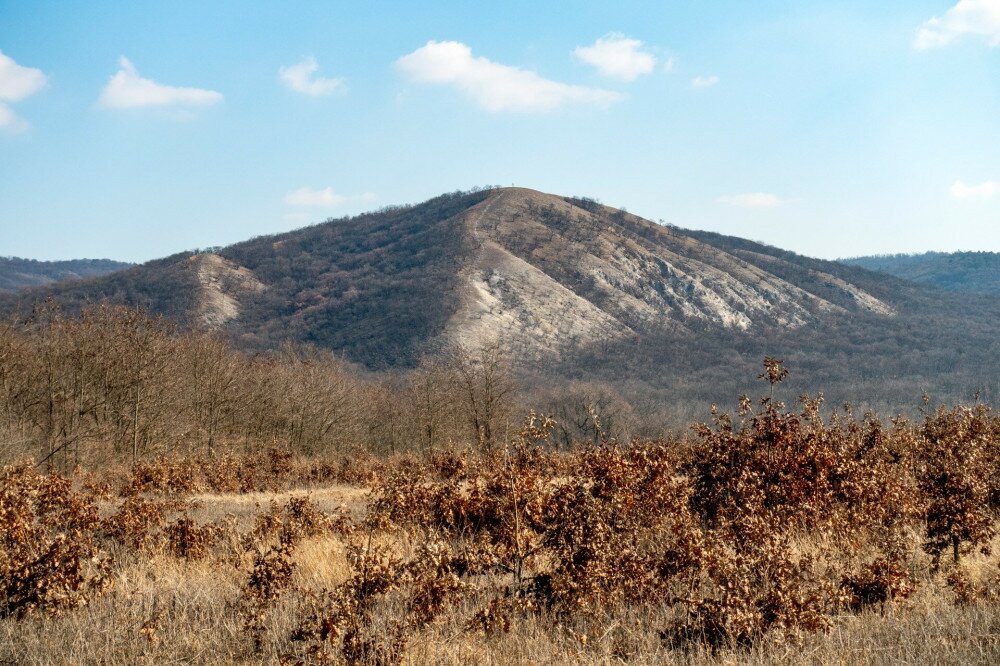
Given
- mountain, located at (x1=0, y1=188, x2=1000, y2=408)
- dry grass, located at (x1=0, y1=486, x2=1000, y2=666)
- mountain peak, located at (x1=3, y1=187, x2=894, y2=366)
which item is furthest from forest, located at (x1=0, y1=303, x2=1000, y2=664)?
mountain peak, located at (x1=3, y1=187, x2=894, y2=366)

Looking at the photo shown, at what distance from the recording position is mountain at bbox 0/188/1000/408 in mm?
115500

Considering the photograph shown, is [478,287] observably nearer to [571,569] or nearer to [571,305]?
[571,305]

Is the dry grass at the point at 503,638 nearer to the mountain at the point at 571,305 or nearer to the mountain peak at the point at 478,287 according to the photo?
the mountain at the point at 571,305

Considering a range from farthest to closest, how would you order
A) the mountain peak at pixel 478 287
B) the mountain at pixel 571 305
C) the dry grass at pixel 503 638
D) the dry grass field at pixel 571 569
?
the mountain peak at pixel 478 287
the mountain at pixel 571 305
the dry grass field at pixel 571 569
the dry grass at pixel 503 638

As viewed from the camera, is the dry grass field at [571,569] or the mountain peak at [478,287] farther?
the mountain peak at [478,287]

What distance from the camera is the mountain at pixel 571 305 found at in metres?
116

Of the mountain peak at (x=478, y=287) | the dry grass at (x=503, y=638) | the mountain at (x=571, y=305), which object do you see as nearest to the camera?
the dry grass at (x=503, y=638)

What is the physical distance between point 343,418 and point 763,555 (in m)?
40.4

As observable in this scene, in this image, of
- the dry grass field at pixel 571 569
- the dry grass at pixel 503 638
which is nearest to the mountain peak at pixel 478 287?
the dry grass field at pixel 571 569

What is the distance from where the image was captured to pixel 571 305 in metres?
142

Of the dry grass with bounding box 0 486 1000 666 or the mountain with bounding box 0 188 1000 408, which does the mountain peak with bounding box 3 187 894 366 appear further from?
the dry grass with bounding box 0 486 1000 666

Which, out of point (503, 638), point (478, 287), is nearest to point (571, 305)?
point (478, 287)

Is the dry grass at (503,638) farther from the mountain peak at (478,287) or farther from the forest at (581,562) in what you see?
the mountain peak at (478,287)

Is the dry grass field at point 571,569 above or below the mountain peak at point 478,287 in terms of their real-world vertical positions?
below
